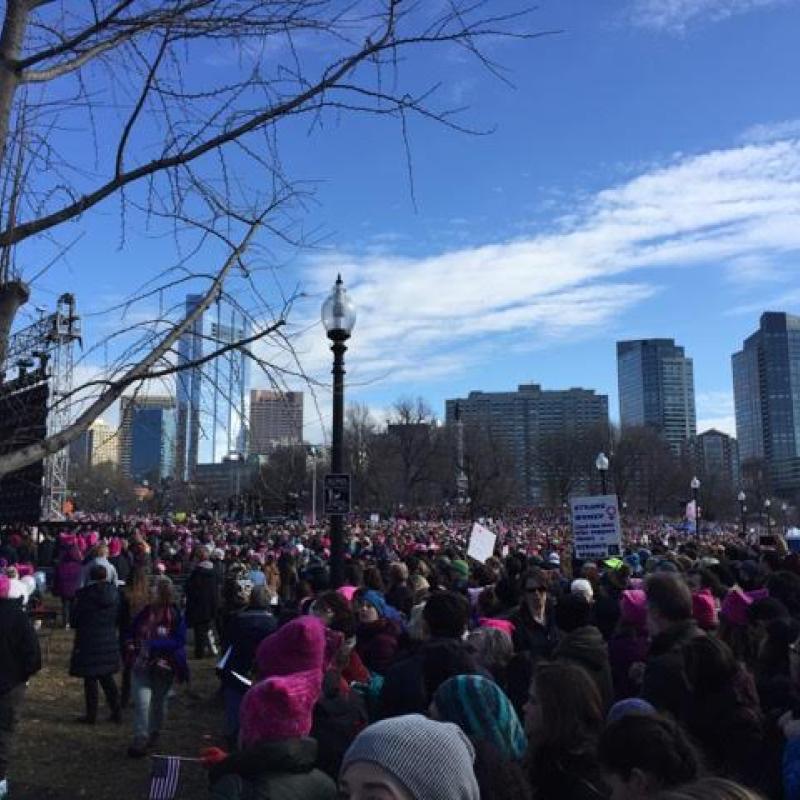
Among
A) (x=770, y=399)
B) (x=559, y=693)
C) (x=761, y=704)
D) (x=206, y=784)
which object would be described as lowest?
(x=206, y=784)

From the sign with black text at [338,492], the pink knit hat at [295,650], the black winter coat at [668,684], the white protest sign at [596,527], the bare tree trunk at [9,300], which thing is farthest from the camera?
the white protest sign at [596,527]

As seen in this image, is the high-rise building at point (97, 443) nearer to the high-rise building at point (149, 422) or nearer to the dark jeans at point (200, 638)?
the high-rise building at point (149, 422)

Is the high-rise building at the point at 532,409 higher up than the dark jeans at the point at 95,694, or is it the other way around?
the high-rise building at the point at 532,409

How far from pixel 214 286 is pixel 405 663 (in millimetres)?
2349

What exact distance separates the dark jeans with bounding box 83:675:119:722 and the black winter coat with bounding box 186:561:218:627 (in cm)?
391

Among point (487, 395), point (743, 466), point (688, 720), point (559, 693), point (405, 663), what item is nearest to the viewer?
point (559, 693)

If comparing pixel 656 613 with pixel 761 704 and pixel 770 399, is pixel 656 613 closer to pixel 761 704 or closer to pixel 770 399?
pixel 761 704

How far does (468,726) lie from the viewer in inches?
130

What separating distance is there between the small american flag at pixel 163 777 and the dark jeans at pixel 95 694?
501 cm

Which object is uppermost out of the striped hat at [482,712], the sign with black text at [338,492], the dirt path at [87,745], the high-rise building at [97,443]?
the high-rise building at [97,443]

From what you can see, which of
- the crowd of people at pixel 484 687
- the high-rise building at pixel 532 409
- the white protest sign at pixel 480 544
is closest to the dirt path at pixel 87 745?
the crowd of people at pixel 484 687

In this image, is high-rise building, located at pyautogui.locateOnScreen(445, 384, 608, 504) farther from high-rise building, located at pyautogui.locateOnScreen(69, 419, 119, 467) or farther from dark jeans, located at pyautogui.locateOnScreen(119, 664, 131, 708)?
high-rise building, located at pyautogui.locateOnScreen(69, 419, 119, 467)

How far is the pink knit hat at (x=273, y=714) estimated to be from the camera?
322 cm

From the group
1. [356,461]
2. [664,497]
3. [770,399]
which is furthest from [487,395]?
[356,461]
